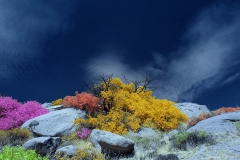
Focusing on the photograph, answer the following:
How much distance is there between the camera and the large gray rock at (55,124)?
15.7 m

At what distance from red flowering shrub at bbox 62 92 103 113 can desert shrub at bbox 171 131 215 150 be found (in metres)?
8.20

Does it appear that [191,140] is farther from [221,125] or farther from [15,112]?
[15,112]

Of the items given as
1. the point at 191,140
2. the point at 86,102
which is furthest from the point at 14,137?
the point at 191,140

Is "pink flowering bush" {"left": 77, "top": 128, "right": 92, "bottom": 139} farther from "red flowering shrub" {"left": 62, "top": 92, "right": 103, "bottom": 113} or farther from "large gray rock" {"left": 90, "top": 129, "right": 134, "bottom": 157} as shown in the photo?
"red flowering shrub" {"left": 62, "top": 92, "right": 103, "bottom": 113}

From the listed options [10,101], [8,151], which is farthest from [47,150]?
[10,101]

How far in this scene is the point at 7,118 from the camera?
19.0m

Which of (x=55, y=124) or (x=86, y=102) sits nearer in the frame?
(x=55, y=124)

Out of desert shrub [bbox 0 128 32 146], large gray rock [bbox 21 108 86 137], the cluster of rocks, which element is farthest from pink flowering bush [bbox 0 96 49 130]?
desert shrub [bbox 0 128 32 146]

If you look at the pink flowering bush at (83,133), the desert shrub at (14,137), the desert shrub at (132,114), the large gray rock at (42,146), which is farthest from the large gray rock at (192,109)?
the large gray rock at (42,146)

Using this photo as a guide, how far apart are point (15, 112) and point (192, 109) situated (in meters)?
15.7

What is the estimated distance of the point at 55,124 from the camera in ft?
53.1

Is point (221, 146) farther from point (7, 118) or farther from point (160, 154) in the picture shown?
point (7, 118)

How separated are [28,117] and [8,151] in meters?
14.8

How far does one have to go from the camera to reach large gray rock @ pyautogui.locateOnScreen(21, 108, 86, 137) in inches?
616
